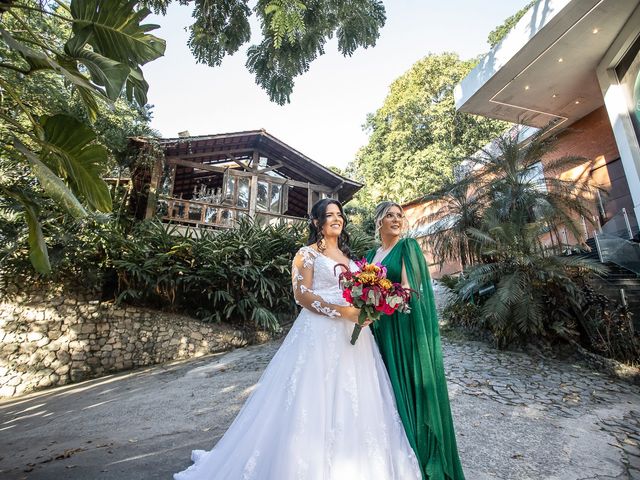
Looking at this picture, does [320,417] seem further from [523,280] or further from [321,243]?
[523,280]

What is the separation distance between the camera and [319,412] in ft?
6.35

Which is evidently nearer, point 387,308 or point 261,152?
point 387,308

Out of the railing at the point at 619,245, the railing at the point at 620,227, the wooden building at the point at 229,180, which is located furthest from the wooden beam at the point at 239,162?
the railing at the point at 620,227

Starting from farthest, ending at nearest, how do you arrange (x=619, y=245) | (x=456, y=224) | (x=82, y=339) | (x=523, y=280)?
(x=456, y=224)
(x=82, y=339)
(x=619, y=245)
(x=523, y=280)

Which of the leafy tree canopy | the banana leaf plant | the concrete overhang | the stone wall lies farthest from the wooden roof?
the banana leaf plant

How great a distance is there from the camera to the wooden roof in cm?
1242

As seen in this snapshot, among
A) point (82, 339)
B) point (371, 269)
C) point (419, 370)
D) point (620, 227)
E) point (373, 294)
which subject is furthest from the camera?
point (620, 227)

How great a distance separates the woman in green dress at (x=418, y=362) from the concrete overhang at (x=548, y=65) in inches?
328

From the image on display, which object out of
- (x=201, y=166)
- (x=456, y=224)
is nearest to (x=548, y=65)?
(x=456, y=224)

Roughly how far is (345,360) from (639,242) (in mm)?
8658

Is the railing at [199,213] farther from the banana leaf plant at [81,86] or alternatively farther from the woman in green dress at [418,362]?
the woman in green dress at [418,362]

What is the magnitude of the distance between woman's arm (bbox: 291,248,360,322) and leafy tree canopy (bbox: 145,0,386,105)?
3.03 m

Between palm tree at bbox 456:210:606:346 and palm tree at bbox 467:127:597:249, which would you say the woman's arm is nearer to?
palm tree at bbox 456:210:606:346

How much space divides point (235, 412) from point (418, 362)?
3111 millimetres
